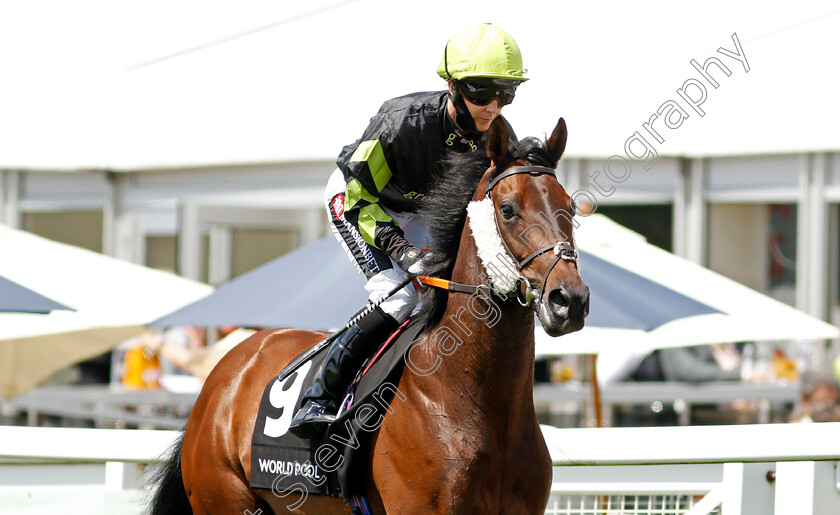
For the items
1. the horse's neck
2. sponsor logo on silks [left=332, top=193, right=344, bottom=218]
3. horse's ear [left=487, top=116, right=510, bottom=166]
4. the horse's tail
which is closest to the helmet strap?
horse's ear [left=487, top=116, right=510, bottom=166]

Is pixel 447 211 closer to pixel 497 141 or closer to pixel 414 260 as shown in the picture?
pixel 414 260

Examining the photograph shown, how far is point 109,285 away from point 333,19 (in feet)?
17.9

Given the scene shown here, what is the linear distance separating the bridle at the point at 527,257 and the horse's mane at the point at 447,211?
0.40 feet

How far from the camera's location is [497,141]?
308 centimetres

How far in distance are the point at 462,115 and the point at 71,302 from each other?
435 cm

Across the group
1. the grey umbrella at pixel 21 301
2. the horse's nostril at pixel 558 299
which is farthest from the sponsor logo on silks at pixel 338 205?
the grey umbrella at pixel 21 301

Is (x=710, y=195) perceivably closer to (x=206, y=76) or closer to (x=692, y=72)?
(x=692, y=72)

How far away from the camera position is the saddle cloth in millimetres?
3264

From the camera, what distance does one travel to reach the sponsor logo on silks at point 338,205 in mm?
3764

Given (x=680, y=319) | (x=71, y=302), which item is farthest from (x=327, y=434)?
(x=71, y=302)

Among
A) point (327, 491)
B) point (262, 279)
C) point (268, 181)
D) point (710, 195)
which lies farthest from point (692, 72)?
→ point (327, 491)

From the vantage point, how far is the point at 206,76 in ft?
40.6

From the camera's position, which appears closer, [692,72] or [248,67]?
[692,72]

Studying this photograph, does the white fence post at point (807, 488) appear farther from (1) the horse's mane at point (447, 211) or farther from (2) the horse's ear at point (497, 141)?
(2) the horse's ear at point (497, 141)
